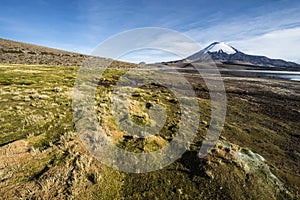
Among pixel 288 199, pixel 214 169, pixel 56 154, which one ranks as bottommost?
pixel 288 199

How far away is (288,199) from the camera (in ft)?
31.8

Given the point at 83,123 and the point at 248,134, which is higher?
the point at 83,123

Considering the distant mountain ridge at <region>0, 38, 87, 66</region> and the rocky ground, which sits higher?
the distant mountain ridge at <region>0, 38, 87, 66</region>

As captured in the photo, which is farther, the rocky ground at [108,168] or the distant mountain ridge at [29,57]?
the distant mountain ridge at [29,57]

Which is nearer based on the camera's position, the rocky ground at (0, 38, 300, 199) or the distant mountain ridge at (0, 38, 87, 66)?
the rocky ground at (0, 38, 300, 199)

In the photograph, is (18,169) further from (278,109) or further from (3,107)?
(278,109)

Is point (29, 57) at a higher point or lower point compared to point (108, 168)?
higher

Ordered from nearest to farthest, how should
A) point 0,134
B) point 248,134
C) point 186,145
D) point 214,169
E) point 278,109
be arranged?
point 214,169 < point 0,134 < point 186,145 < point 248,134 < point 278,109

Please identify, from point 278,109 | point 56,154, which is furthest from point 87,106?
point 278,109

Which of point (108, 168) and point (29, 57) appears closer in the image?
point (108, 168)

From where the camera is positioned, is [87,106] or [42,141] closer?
[42,141]

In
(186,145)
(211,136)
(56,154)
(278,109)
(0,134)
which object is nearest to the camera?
(56,154)

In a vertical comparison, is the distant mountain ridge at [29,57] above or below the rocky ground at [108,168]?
above

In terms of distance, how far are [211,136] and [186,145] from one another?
4.68 metres
